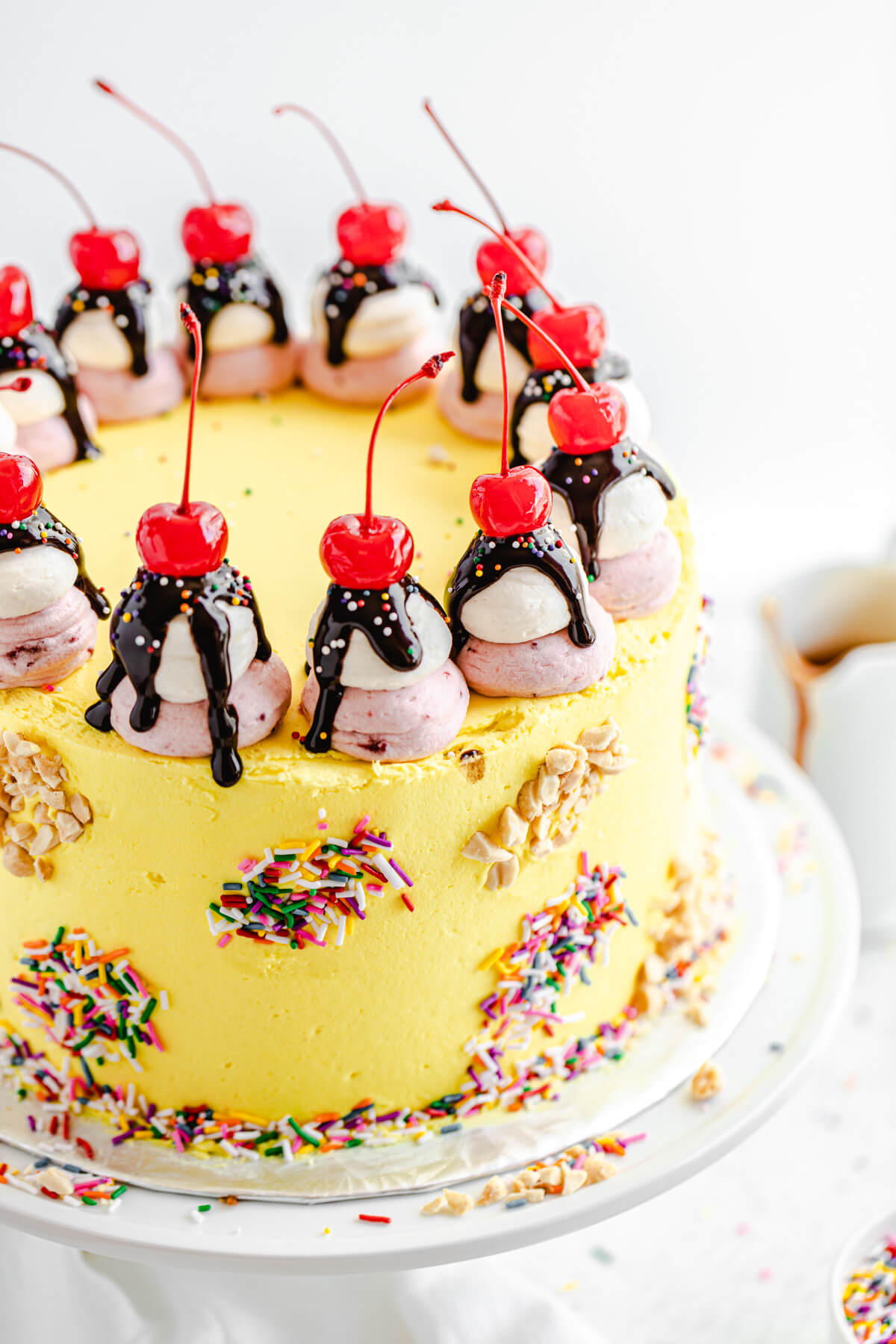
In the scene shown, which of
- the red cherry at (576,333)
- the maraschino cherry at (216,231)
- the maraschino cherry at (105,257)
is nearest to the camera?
the red cherry at (576,333)

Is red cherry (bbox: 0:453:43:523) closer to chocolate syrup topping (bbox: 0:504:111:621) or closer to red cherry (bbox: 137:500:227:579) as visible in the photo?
chocolate syrup topping (bbox: 0:504:111:621)

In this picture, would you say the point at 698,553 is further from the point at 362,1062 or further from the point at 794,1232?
the point at 362,1062

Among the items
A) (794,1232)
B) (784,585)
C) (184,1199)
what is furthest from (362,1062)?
(784,585)

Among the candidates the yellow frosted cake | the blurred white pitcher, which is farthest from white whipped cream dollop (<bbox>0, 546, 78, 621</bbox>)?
the blurred white pitcher

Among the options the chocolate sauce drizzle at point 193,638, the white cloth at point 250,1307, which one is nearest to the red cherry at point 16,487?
the chocolate sauce drizzle at point 193,638

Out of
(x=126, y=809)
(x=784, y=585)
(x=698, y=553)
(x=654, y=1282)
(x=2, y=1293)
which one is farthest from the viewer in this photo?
(x=698, y=553)

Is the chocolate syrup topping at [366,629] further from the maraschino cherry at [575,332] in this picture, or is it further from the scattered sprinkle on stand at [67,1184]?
the scattered sprinkle on stand at [67,1184]
